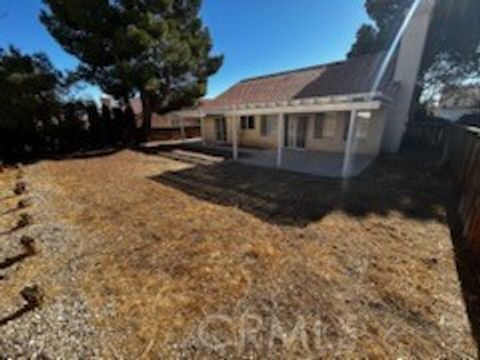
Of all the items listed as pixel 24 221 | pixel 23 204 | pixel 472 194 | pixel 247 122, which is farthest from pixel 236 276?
pixel 247 122

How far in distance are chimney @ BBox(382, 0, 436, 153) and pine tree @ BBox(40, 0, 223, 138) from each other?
1163 centimetres

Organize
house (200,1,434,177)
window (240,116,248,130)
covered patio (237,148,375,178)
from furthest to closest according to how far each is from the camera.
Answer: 1. window (240,116,248,130)
2. house (200,1,434,177)
3. covered patio (237,148,375,178)

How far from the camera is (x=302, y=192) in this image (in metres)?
6.88

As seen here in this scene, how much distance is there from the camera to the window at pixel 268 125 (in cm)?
1326

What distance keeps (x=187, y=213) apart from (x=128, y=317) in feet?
9.82

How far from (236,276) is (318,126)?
1021 centimetres

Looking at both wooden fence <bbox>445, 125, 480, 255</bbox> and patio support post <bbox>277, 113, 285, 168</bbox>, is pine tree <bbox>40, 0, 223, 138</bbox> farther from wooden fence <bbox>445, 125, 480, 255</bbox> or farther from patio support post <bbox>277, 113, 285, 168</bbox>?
wooden fence <bbox>445, 125, 480, 255</bbox>

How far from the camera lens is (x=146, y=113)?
17312 mm

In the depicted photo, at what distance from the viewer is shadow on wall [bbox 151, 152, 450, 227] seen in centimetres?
563

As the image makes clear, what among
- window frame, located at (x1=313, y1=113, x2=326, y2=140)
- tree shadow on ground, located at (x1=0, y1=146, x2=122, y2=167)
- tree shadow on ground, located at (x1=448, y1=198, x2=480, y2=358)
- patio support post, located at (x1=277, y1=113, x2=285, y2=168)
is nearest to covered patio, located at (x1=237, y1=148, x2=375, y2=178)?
patio support post, located at (x1=277, y1=113, x2=285, y2=168)

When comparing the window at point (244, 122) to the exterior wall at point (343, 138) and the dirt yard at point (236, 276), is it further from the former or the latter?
the dirt yard at point (236, 276)

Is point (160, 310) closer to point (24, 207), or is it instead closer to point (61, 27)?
point (24, 207)

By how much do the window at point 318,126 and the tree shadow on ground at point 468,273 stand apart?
24.6 ft

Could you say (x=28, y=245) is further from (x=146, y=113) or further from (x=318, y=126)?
(x=146, y=113)
